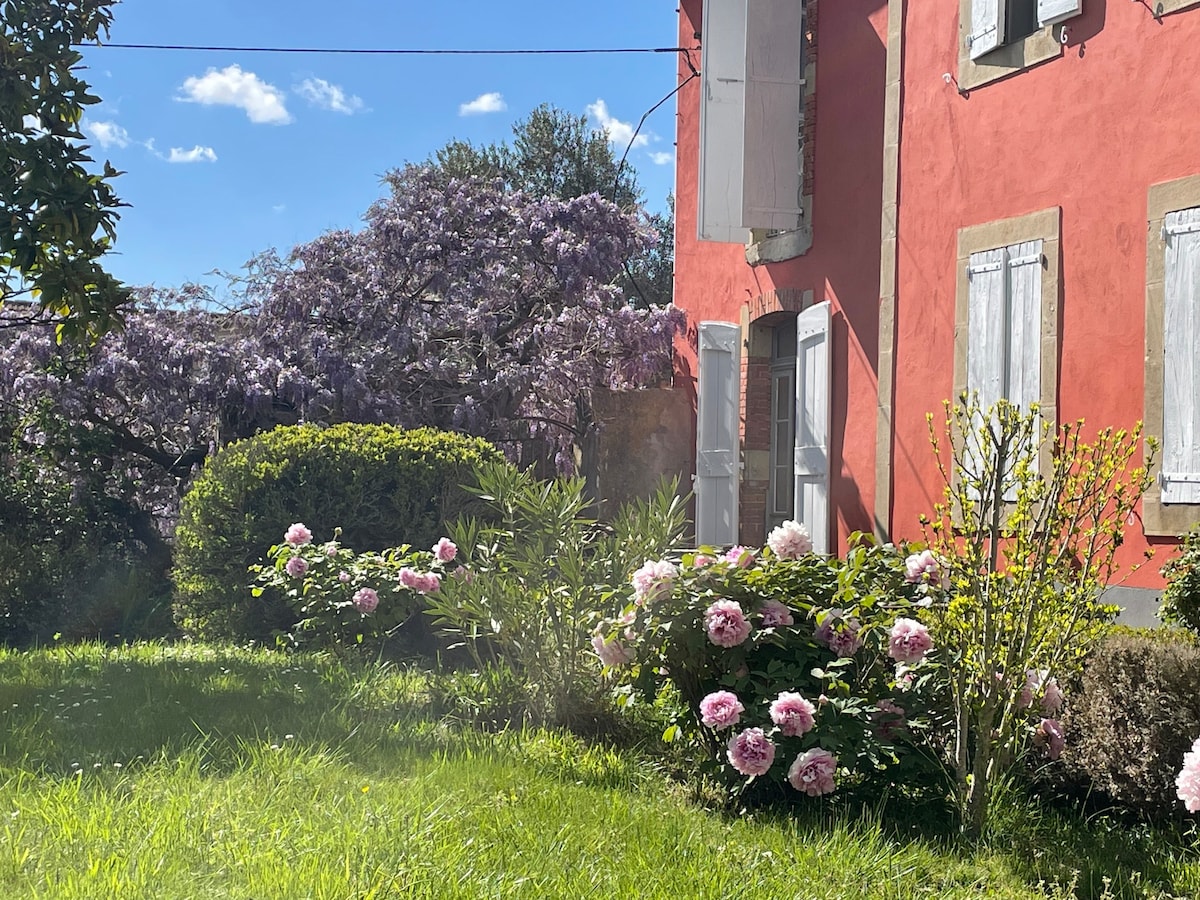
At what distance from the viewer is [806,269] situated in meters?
9.16

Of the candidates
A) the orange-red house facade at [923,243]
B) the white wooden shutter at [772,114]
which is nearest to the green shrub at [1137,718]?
the orange-red house facade at [923,243]

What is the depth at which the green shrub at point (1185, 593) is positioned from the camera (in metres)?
5.13

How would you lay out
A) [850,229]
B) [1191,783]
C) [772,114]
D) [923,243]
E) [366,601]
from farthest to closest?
[772,114], [850,229], [923,243], [366,601], [1191,783]

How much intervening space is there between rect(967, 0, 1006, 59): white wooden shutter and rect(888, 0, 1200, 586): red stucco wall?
0.71 ft

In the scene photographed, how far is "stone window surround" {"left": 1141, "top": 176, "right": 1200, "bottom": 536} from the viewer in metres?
5.81

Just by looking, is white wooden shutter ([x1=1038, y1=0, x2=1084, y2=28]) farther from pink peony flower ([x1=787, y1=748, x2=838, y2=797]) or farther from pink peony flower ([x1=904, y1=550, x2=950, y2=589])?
pink peony flower ([x1=787, y1=748, x2=838, y2=797])

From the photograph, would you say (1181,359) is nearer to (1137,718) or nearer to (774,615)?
(1137,718)

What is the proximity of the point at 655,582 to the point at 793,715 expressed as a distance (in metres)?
0.73

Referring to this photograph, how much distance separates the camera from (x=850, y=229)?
28.3 ft

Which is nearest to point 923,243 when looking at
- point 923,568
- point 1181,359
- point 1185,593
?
point 1181,359

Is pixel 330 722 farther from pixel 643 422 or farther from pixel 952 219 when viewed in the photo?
pixel 643 422

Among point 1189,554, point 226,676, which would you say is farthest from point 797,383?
point 226,676

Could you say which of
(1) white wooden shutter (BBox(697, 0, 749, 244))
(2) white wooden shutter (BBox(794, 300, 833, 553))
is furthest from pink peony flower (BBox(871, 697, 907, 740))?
(1) white wooden shutter (BBox(697, 0, 749, 244))

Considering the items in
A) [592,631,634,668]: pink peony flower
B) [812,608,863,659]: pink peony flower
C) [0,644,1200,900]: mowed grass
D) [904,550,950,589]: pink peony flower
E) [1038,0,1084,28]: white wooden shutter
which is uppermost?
[1038,0,1084,28]: white wooden shutter
